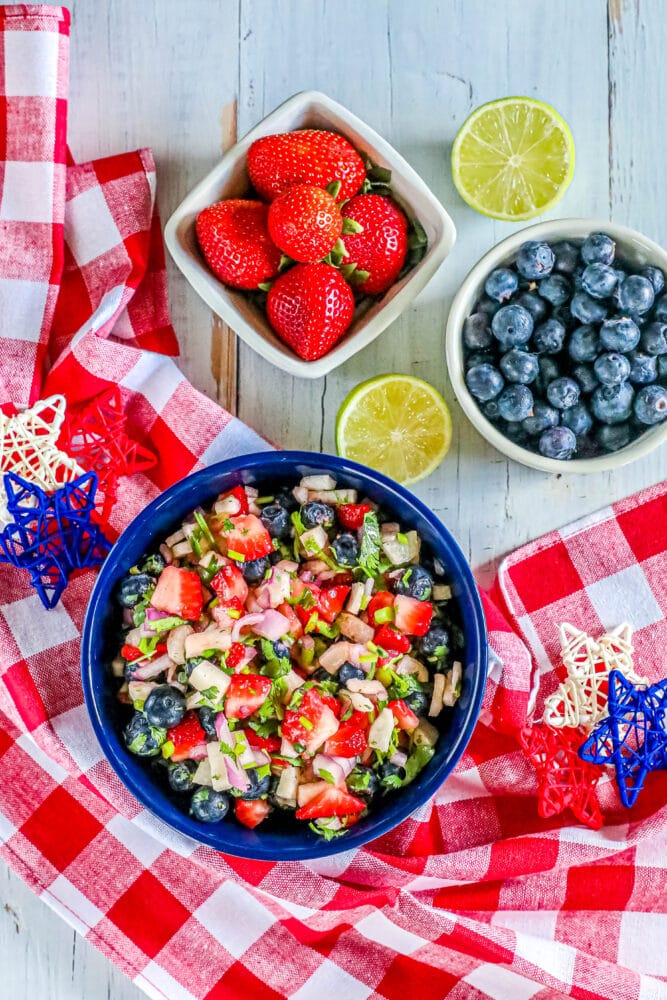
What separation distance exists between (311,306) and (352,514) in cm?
47

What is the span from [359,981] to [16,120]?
7.40ft

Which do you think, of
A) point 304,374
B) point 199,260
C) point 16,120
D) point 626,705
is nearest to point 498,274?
point 304,374

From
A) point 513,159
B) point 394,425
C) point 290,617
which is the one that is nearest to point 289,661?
point 290,617

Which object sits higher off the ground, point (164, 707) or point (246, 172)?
point (246, 172)

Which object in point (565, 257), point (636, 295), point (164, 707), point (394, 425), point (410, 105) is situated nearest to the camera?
point (164, 707)

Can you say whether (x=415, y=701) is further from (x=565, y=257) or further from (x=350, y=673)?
(x=565, y=257)

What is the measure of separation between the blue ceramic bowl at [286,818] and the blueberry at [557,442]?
320mm

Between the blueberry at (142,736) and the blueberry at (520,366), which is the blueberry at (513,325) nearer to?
the blueberry at (520,366)

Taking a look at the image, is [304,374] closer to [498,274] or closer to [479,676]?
[498,274]

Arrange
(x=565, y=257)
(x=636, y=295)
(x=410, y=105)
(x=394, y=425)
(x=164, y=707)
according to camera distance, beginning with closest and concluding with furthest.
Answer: (x=164, y=707) → (x=636, y=295) → (x=565, y=257) → (x=394, y=425) → (x=410, y=105)

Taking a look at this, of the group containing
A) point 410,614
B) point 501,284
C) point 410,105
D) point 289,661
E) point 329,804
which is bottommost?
point 329,804

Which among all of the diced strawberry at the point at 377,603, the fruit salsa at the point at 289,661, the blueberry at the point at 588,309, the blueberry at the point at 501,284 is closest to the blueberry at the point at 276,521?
the fruit salsa at the point at 289,661

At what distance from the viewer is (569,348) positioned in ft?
7.30

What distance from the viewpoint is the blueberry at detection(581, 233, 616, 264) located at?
2178 mm
